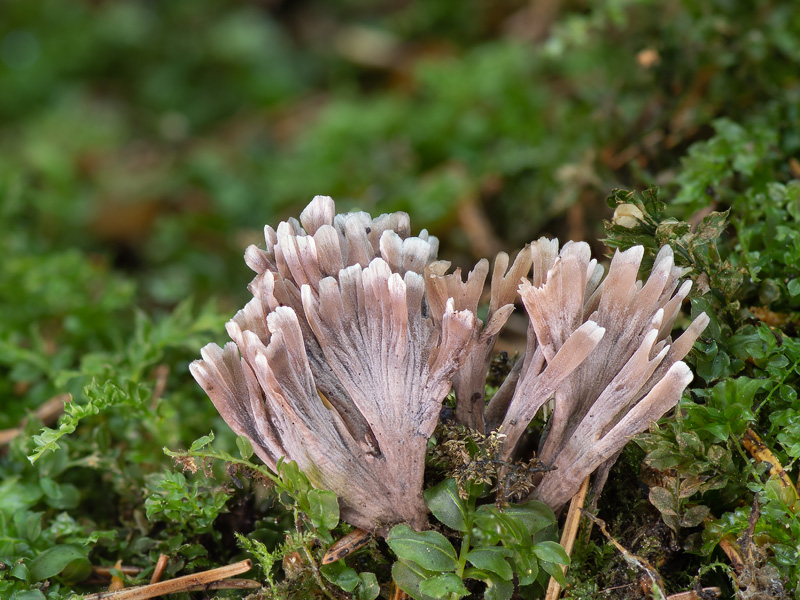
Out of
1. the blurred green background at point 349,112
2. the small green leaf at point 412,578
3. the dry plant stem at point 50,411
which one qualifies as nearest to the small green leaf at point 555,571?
the small green leaf at point 412,578

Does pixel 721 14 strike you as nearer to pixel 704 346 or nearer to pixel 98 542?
pixel 704 346

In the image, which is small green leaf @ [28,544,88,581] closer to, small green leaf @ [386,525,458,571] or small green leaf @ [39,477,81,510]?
small green leaf @ [39,477,81,510]

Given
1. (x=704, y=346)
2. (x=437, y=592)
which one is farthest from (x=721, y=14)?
(x=437, y=592)

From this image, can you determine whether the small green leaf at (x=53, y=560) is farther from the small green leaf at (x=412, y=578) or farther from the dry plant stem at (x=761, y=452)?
the dry plant stem at (x=761, y=452)

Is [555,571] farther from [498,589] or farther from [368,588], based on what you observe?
[368,588]

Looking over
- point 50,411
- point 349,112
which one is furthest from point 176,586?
point 349,112

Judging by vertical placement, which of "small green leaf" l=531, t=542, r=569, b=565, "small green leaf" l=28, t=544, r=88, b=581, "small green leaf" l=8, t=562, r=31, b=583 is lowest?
"small green leaf" l=531, t=542, r=569, b=565

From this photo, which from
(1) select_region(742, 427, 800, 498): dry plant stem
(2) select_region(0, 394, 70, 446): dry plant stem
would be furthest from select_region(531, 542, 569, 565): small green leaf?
(2) select_region(0, 394, 70, 446): dry plant stem
